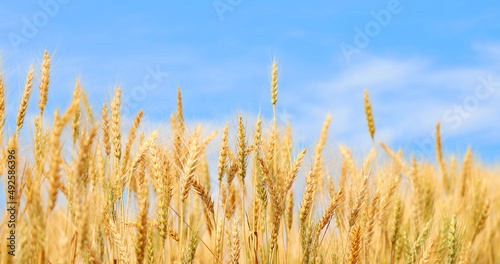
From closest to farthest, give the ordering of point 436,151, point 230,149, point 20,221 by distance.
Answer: point 20,221
point 230,149
point 436,151

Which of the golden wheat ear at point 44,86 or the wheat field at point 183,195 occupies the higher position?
the golden wheat ear at point 44,86

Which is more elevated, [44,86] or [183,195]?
[44,86]

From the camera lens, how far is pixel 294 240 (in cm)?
390

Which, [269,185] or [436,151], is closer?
[269,185]

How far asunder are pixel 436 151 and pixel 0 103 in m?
4.91

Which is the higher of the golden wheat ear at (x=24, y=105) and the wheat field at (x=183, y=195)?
the golden wheat ear at (x=24, y=105)

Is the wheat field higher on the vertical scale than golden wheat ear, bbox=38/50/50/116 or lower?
lower

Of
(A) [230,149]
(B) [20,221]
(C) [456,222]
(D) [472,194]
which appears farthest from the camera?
(D) [472,194]

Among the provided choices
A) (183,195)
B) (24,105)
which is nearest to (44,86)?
(24,105)

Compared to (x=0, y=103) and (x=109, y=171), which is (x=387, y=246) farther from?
(x=0, y=103)

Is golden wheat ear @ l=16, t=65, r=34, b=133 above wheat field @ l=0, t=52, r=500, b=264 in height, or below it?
above

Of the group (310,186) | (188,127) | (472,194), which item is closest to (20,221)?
(188,127)

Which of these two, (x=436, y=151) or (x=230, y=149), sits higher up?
(x=436, y=151)

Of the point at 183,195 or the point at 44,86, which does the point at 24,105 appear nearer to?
the point at 44,86
